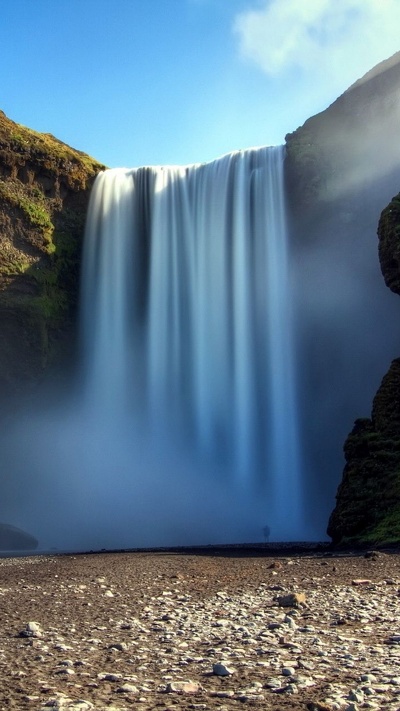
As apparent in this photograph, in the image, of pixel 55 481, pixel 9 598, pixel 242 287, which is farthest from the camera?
pixel 55 481

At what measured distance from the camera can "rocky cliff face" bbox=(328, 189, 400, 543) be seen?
18344mm

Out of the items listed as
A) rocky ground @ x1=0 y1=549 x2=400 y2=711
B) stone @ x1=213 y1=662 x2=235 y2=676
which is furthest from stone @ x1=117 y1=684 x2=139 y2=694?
stone @ x1=213 y1=662 x2=235 y2=676

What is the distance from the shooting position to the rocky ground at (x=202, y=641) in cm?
444

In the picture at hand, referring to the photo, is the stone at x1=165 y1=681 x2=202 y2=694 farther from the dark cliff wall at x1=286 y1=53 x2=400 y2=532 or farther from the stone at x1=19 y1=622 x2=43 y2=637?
the dark cliff wall at x1=286 y1=53 x2=400 y2=532

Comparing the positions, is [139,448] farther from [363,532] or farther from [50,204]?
[363,532]

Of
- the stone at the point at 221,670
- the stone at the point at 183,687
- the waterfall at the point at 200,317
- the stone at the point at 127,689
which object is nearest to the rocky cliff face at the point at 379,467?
the stone at the point at 221,670

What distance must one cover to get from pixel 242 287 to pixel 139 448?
34.5 feet

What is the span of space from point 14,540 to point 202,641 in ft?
→ 81.6

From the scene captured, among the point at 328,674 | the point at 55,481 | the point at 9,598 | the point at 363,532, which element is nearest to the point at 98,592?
the point at 9,598

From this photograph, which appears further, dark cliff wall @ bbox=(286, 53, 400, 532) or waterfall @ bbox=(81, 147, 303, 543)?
dark cliff wall @ bbox=(286, 53, 400, 532)

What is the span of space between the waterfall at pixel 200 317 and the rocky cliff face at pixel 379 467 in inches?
526

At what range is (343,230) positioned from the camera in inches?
1526

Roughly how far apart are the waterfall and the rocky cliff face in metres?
13.4

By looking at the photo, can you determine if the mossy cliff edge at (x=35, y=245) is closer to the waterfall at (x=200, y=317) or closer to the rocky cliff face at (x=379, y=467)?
the waterfall at (x=200, y=317)
